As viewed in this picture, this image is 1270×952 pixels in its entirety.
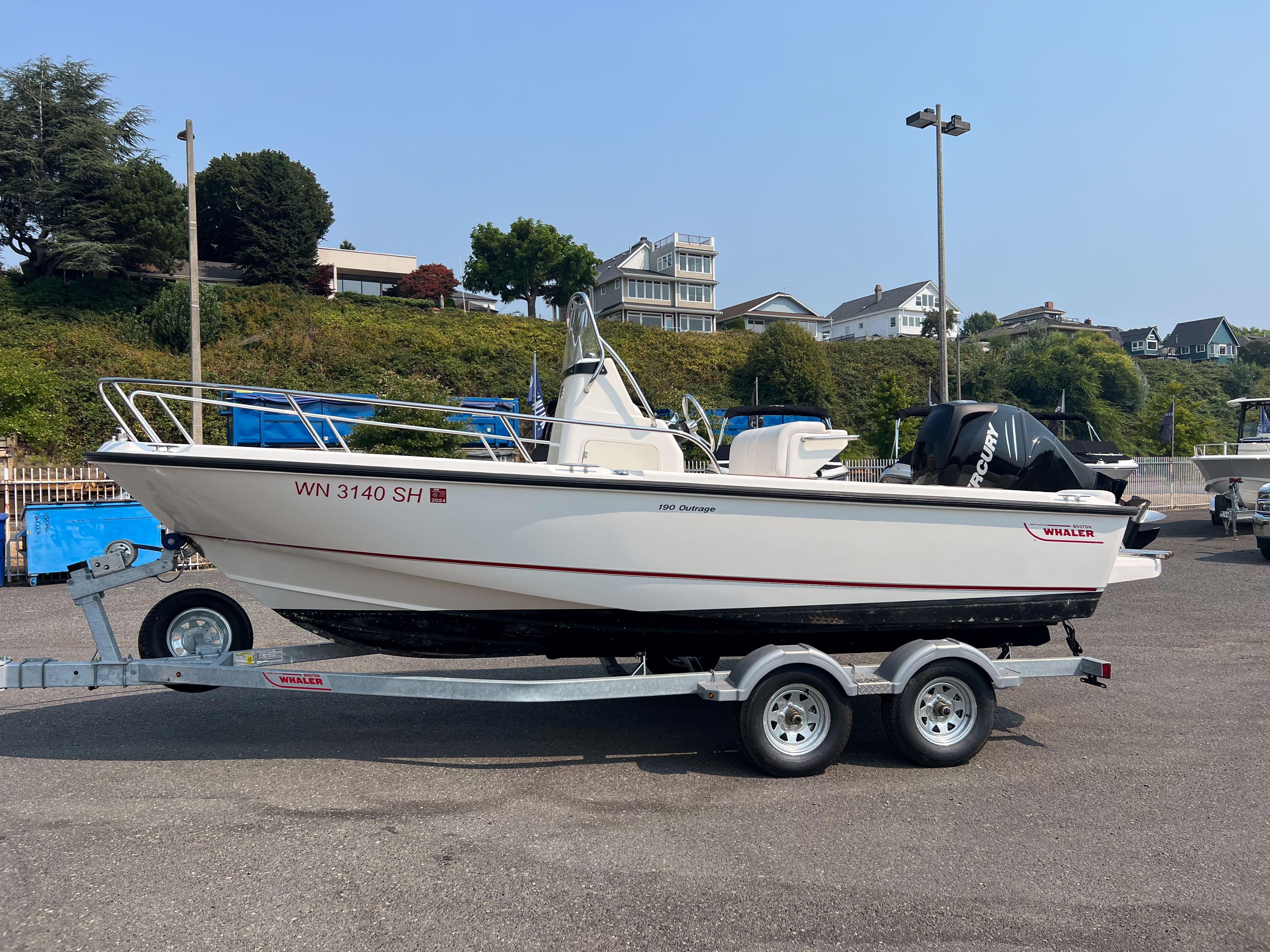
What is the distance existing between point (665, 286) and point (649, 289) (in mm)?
1224

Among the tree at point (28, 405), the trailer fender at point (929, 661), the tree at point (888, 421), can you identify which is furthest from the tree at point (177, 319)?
the trailer fender at point (929, 661)

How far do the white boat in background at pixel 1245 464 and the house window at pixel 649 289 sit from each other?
142ft

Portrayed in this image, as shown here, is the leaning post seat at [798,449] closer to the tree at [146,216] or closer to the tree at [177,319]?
A: the tree at [177,319]

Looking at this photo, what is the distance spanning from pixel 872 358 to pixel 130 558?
4217 centimetres

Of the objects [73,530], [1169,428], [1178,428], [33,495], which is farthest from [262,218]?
[1178,428]

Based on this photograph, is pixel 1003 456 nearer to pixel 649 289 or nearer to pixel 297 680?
pixel 297 680

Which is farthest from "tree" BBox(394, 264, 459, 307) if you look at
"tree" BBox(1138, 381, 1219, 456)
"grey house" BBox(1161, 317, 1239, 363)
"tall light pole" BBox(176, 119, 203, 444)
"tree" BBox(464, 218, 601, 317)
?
"grey house" BBox(1161, 317, 1239, 363)

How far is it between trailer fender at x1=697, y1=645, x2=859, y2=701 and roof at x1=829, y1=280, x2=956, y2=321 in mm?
65475

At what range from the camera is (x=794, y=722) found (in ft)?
14.2

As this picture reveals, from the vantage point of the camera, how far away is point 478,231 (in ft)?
151

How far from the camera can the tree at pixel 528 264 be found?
45.6m

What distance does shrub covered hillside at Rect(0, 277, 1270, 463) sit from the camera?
21547mm

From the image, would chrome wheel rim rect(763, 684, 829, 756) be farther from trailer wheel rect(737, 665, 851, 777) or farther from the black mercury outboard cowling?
the black mercury outboard cowling

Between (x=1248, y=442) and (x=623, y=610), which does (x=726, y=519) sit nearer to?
(x=623, y=610)
